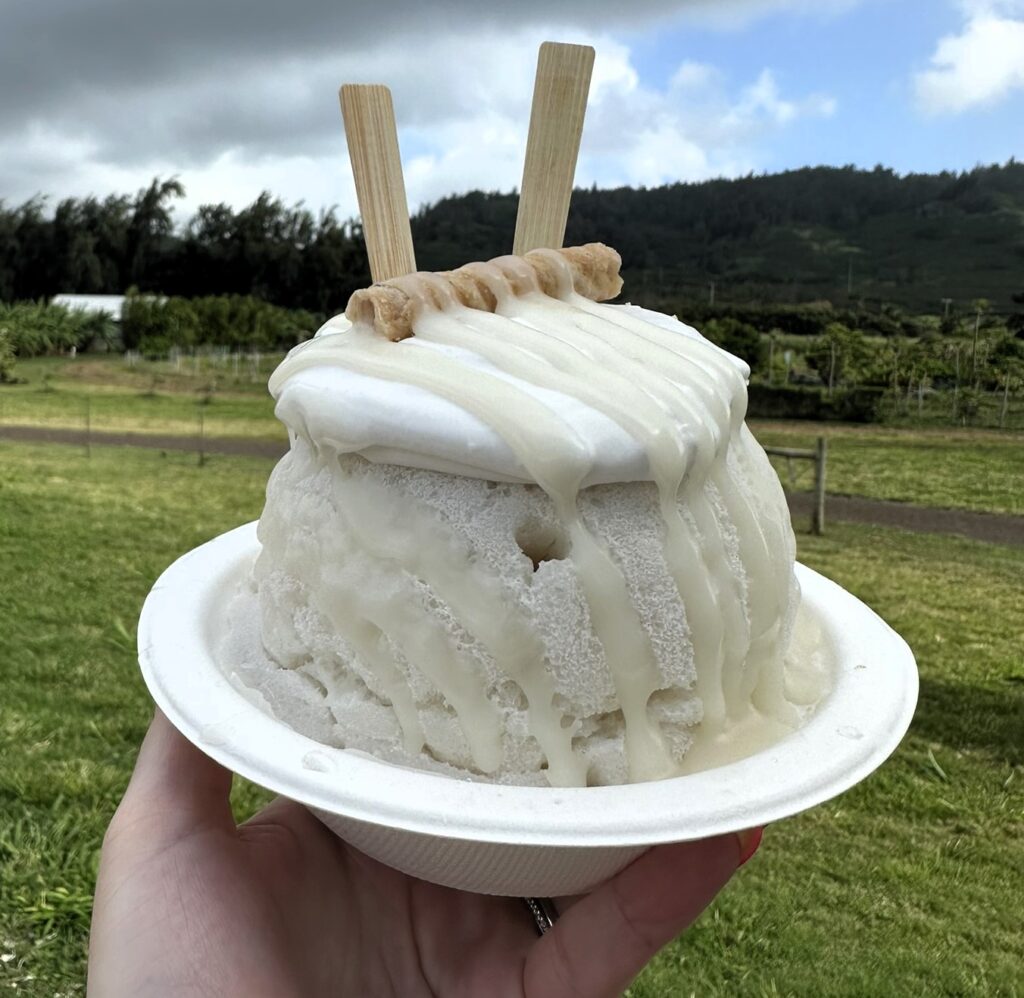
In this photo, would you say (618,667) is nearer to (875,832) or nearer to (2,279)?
(875,832)

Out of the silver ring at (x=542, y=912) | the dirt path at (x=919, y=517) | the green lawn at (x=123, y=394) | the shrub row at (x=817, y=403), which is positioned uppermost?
the shrub row at (x=817, y=403)

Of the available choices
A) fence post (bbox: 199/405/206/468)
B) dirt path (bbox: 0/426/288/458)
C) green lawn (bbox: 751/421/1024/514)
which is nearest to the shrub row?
green lawn (bbox: 751/421/1024/514)

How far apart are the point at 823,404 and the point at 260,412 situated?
3.24 metres

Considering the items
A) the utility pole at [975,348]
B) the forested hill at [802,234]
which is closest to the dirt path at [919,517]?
the utility pole at [975,348]

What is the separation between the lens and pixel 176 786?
86cm

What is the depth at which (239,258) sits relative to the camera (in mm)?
5281

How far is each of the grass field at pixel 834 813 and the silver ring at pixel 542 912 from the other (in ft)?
2.95

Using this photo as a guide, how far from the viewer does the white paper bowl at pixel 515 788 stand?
0.57 m

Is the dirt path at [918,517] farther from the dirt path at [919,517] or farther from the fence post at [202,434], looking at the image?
the fence post at [202,434]

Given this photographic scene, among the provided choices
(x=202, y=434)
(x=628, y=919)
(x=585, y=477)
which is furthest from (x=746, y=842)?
(x=202, y=434)

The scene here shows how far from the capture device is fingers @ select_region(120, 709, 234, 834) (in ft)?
2.77

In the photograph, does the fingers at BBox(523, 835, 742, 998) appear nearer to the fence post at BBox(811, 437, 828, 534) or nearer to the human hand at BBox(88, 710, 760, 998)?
the human hand at BBox(88, 710, 760, 998)

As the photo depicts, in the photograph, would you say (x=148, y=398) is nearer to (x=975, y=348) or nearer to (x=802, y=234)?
(x=802, y=234)

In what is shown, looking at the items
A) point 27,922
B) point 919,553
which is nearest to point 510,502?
point 27,922
